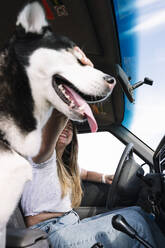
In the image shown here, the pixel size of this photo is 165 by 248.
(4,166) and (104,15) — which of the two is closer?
(4,166)

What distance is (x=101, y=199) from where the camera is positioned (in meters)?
2.33

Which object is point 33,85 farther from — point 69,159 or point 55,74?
point 69,159

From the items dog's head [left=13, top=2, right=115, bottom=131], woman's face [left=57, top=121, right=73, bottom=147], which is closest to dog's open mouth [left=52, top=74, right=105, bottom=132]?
dog's head [left=13, top=2, right=115, bottom=131]

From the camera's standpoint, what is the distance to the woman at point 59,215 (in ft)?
4.34

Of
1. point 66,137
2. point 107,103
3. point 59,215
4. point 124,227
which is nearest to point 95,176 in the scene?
point 66,137

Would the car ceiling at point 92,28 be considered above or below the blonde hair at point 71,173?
above

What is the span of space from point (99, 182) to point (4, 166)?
1.44 meters

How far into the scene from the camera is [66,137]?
6.13 feet

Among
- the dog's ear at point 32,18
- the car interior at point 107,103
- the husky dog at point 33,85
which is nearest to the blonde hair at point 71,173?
the car interior at point 107,103

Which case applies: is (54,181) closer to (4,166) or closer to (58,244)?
(58,244)

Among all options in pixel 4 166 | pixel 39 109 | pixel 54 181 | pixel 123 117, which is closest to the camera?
pixel 4 166

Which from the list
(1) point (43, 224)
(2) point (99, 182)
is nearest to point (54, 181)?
(1) point (43, 224)

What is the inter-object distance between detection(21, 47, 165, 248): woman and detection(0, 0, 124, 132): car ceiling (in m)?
1.22

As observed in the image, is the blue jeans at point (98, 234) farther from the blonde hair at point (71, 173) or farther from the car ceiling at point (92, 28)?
the car ceiling at point (92, 28)
